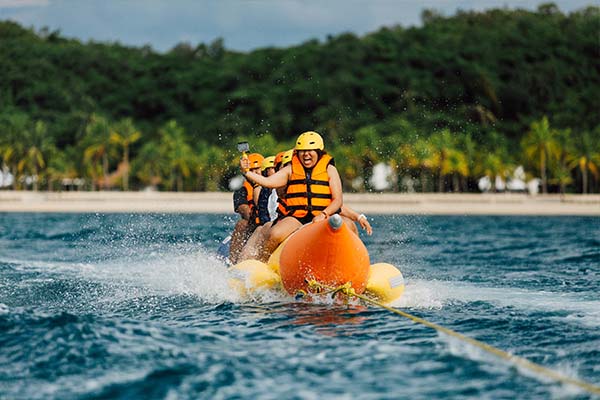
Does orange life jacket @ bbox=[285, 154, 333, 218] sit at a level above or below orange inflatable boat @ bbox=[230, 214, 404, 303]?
above

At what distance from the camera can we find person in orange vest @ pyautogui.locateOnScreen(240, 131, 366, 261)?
28.9 feet

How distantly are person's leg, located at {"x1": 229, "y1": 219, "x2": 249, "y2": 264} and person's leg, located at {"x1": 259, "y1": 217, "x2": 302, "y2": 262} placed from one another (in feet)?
4.84

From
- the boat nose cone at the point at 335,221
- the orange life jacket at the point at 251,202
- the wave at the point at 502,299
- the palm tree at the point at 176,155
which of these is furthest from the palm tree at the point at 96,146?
the boat nose cone at the point at 335,221

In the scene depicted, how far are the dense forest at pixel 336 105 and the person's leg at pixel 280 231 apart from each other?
1736 inches

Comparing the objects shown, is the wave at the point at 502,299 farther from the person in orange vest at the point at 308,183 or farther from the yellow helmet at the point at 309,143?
the yellow helmet at the point at 309,143

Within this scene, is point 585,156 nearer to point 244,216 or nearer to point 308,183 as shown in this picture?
point 244,216

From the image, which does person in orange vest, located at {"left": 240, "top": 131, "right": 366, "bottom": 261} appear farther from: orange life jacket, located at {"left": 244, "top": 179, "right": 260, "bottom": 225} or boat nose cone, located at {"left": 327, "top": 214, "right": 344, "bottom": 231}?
orange life jacket, located at {"left": 244, "top": 179, "right": 260, "bottom": 225}

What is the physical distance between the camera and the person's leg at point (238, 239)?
1086 cm

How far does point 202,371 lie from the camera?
6.14 metres

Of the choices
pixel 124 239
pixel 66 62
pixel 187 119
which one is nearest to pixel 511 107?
pixel 187 119

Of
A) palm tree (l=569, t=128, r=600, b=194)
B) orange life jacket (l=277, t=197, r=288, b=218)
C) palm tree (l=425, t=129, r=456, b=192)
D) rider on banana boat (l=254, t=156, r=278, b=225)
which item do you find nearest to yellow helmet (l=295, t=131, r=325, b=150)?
orange life jacket (l=277, t=197, r=288, b=218)

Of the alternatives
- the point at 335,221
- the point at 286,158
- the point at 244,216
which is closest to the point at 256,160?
the point at 244,216

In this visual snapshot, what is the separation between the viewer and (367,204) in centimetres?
4344

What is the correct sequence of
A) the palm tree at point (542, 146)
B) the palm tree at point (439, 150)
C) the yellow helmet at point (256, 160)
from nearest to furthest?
the yellow helmet at point (256, 160), the palm tree at point (542, 146), the palm tree at point (439, 150)
